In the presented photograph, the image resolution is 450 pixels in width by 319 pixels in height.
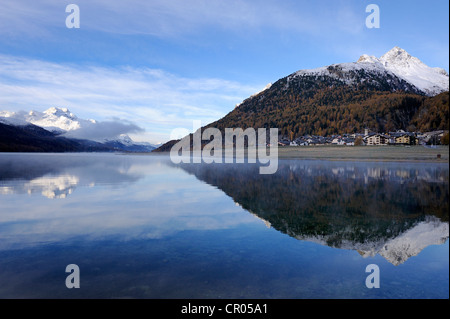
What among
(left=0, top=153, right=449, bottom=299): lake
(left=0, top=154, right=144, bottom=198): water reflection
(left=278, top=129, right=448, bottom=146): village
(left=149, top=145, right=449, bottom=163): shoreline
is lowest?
(left=0, top=153, right=449, bottom=299): lake

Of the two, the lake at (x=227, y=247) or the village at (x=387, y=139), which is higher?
the village at (x=387, y=139)

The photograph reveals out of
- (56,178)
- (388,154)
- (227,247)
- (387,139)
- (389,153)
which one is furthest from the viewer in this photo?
(387,139)

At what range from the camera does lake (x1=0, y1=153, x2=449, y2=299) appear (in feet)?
26.9

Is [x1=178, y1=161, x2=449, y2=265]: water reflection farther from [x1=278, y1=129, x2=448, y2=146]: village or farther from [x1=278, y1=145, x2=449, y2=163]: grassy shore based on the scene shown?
[x1=278, y1=129, x2=448, y2=146]: village

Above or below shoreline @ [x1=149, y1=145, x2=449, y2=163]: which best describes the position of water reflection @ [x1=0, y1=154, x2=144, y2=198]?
below

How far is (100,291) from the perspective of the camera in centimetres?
797

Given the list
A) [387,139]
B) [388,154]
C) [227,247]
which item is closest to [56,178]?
[227,247]

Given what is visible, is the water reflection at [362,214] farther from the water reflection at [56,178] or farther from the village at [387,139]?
the village at [387,139]

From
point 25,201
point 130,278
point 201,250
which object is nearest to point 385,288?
point 201,250

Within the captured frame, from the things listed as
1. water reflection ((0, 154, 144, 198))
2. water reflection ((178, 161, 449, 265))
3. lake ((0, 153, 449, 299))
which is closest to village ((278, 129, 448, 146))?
water reflection ((0, 154, 144, 198))

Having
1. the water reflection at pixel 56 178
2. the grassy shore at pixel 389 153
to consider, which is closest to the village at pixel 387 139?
the grassy shore at pixel 389 153

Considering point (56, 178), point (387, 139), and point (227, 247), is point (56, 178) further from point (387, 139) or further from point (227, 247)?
point (387, 139)

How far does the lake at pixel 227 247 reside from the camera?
26.9ft

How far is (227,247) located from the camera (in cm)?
1178
